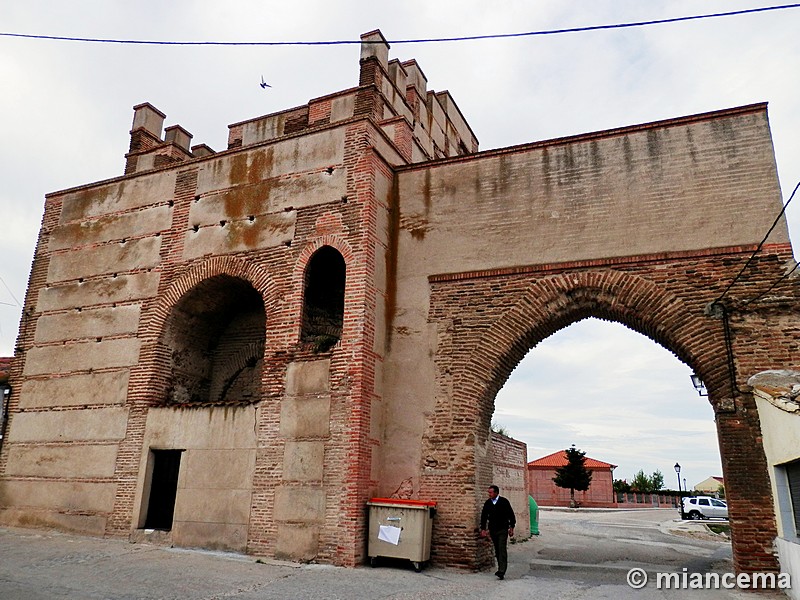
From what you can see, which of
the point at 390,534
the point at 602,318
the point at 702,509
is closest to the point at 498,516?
the point at 390,534

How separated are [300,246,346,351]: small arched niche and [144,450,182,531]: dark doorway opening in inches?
132

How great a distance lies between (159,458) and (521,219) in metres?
7.97

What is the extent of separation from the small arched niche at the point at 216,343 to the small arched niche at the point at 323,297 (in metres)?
1.37

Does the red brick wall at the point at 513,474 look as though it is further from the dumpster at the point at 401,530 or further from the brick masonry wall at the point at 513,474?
the dumpster at the point at 401,530

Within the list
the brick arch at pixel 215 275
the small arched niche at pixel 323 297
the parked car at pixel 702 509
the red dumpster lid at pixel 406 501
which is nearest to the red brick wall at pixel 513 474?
the red dumpster lid at pixel 406 501

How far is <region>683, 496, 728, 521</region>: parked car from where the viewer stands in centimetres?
3020

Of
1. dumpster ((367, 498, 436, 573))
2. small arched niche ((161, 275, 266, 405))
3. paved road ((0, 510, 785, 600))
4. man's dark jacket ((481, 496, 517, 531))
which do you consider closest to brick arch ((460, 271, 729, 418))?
man's dark jacket ((481, 496, 517, 531))

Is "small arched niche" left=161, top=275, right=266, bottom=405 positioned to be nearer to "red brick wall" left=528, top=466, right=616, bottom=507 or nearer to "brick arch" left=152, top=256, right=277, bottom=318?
"brick arch" left=152, top=256, right=277, bottom=318

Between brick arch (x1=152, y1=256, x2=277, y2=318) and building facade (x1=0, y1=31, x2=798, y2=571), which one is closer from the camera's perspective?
building facade (x1=0, y1=31, x2=798, y2=571)

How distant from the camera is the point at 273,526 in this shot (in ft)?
32.4

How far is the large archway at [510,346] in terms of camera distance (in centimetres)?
892

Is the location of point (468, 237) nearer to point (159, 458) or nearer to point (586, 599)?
point (586, 599)

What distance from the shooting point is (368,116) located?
11430 millimetres

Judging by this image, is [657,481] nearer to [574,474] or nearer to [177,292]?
[574,474]
